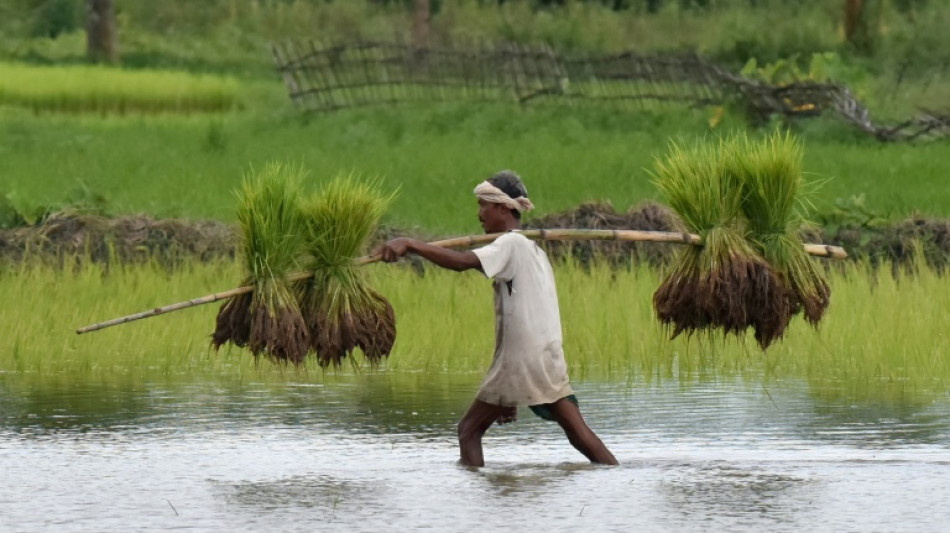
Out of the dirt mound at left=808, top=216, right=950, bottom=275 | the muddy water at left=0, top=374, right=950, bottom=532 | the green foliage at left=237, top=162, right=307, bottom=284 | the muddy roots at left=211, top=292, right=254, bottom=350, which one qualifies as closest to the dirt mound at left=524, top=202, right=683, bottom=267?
the dirt mound at left=808, top=216, right=950, bottom=275

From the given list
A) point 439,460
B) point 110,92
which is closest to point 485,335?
point 439,460

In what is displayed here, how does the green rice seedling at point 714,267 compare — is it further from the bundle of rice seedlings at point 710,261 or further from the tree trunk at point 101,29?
the tree trunk at point 101,29

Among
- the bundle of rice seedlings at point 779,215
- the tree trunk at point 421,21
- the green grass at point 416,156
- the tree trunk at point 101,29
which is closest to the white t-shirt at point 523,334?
the bundle of rice seedlings at point 779,215

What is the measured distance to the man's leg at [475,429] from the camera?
31.3ft

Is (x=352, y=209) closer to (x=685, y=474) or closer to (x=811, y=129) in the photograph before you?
(x=685, y=474)

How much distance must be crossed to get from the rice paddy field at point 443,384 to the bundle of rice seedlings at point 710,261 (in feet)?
2.06

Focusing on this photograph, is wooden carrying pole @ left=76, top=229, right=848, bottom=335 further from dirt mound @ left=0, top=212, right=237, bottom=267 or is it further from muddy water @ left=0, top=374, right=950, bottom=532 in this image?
dirt mound @ left=0, top=212, right=237, bottom=267

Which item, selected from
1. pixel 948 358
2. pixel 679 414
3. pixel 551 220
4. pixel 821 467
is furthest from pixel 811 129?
pixel 821 467

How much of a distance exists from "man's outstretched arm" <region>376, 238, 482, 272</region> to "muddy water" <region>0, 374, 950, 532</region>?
916mm

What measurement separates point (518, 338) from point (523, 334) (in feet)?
0.09

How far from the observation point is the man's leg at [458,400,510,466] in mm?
9539

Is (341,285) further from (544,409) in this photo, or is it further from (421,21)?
(421,21)

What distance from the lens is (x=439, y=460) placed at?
384 inches

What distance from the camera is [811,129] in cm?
2681
